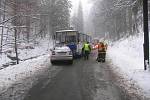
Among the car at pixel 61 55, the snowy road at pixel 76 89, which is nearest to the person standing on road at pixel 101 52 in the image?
the car at pixel 61 55

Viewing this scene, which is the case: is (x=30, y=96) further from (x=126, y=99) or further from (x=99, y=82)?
(x=99, y=82)

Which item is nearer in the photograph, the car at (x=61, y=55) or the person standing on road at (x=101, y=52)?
the car at (x=61, y=55)

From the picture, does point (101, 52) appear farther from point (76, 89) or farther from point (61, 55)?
point (76, 89)

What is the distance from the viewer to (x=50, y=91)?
529 inches

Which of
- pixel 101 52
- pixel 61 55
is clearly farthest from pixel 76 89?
pixel 101 52

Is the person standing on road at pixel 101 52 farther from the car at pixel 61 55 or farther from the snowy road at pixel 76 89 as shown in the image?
the snowy road at pixel 76 89

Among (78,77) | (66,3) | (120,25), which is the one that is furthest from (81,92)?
(66,3)

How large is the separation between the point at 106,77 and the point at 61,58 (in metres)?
8.45

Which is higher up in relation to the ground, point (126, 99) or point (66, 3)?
point (66, 3)

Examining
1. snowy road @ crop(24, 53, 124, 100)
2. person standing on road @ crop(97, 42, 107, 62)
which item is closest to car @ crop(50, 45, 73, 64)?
person standing on road @ crop(97, 42, 107, 62)

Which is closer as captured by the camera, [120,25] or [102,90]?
[102,90]

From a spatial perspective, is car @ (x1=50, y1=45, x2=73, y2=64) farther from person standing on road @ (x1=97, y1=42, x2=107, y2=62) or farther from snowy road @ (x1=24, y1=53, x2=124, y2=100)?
snowy road @ (x1=24, y1=53, x2=124, y2=100)

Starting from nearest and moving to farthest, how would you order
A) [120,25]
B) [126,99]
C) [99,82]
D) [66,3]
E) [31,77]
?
[126,99] < [99,82] < [31,77] < [120,25] < [66,3]

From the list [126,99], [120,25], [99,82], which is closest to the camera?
[126,99]
